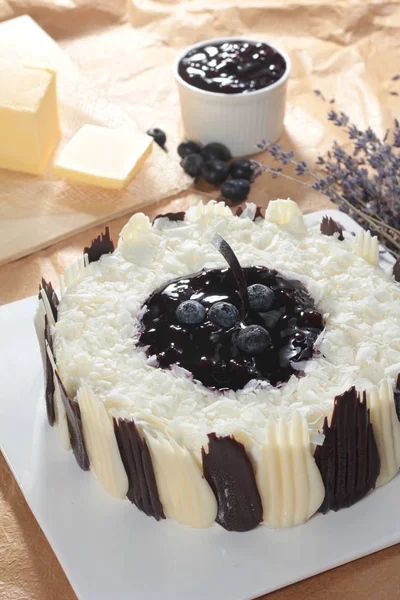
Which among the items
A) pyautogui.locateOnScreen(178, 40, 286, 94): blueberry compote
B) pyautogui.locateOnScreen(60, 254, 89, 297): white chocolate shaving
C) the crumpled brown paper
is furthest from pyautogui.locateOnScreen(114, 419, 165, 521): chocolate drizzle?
pyautogui.locateOnScreen(178, 40, 286, 94): blueberry compote

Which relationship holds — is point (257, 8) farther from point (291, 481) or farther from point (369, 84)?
point (291, 481)

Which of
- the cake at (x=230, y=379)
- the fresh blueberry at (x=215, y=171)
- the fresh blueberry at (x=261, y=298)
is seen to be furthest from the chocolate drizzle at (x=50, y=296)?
the fresh blueberry at (x=215, y=171)

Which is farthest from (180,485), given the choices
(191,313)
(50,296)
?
(50,296)

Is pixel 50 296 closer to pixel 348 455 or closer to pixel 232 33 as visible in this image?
pixel 348 455

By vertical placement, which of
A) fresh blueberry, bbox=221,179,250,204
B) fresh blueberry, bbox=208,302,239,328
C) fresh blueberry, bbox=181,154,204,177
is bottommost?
fresh blueberry, bbox=221,179,250,204

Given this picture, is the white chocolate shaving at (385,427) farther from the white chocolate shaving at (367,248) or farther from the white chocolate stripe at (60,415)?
the white chocolate stripe at (60,415)

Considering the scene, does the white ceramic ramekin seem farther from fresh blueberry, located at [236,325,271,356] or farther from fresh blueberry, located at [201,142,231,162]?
fresh blueberry, located at [236,325,271,356]
